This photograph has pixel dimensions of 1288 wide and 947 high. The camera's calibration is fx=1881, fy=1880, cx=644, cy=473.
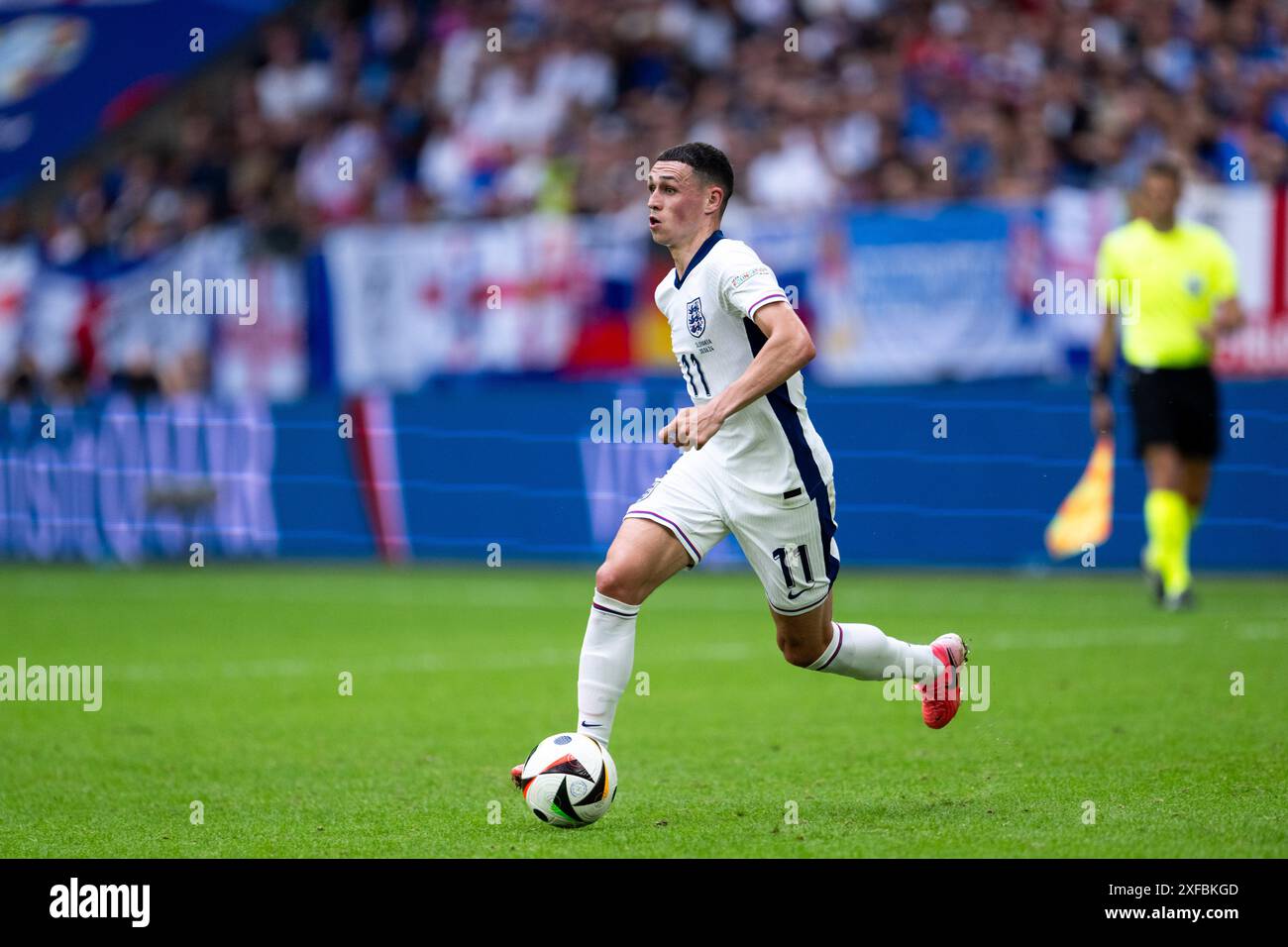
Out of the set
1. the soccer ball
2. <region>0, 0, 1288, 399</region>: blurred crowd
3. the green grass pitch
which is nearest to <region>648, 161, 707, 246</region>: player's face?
the soccer ball

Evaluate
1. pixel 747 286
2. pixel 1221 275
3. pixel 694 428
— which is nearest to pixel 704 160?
pixel 747 286

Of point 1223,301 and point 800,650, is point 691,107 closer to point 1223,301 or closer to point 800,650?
point 1223,301

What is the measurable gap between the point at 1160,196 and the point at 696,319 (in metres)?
6.32

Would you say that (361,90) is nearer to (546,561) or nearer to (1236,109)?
(546,561)

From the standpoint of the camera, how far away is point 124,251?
23.4 m

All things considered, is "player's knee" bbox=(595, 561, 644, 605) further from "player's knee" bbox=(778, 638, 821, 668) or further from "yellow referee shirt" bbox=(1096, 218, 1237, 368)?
"yellow referee shirt" bbox=(1096, 218, 1237, 368)

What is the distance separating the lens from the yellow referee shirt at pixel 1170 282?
39.5ft

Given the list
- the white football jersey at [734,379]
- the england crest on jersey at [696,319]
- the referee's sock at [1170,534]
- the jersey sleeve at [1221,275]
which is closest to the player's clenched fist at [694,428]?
the white football jersey at [734,379]

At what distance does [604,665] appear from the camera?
6.17 metres

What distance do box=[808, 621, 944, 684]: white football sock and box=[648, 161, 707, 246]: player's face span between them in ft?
4.91

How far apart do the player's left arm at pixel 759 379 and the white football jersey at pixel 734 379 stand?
0.27 m

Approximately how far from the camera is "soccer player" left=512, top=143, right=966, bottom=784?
618 centimetres

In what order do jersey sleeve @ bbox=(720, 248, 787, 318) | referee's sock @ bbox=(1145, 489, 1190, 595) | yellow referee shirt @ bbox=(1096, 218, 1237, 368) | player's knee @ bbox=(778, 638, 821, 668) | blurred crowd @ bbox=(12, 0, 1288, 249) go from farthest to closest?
1. blurred crowd @ bbox=(12, 0, 1288, 249)
2. yellow referee shirt @ bbox=(1096, 218, 1237, 368)
3. referee's sock @ bbox=(1145, 489, 1190, 595)
4. player's knee @ bbox=(778, 638, 821, 668)
5. jersey sleeve @ bbox=(720, 248, 787, 318)
